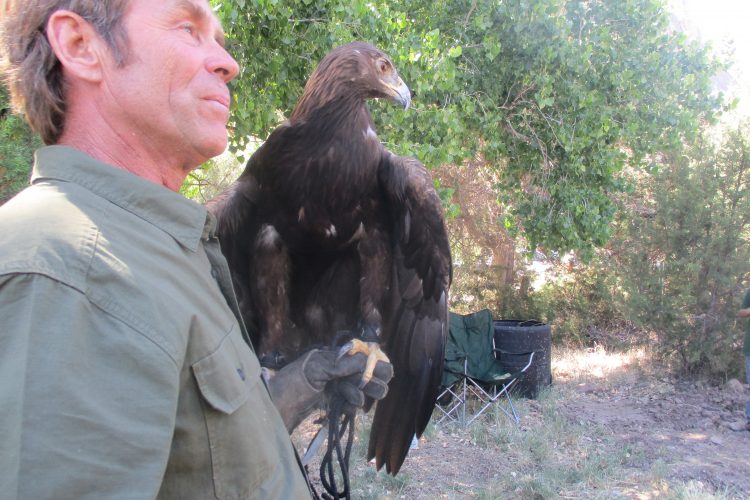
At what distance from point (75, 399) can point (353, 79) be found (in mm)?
2623

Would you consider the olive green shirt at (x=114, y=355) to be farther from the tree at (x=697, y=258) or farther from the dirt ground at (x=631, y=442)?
the tree at (x=697, y=258)

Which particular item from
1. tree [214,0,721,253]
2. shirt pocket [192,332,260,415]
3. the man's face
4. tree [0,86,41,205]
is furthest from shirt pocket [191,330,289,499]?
tree [214,0,721,253]

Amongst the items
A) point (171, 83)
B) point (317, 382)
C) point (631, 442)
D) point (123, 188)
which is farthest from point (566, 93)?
point (123, 188)

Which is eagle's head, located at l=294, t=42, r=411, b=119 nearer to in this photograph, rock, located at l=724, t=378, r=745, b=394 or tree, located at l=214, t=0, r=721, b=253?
tree, located at l=214, t=0, r=721, b=253

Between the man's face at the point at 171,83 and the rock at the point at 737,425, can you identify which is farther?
the rock at the point at 737,425

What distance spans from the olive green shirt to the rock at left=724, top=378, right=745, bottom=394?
8.93m

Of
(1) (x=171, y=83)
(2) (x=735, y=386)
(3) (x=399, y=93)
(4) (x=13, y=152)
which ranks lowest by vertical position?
(2) (x=735, y=386)

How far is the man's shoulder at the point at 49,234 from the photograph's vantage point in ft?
2.55

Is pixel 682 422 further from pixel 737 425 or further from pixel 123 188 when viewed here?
pixel 123 188

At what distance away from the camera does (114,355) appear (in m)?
0.78

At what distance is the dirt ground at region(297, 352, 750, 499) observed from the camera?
18.1 feet

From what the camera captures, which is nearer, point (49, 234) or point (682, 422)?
point (49, 234)

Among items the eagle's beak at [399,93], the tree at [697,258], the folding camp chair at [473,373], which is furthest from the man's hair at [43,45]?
the tree at [697,258]

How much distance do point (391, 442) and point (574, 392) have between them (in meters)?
5.77
